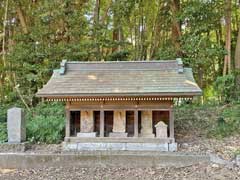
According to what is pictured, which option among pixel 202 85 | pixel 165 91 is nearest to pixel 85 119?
pixel 165 91

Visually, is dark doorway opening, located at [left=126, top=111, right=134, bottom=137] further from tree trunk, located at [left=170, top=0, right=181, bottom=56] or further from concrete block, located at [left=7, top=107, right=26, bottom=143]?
tree trunk, located at [left=170, top=0, right=181, bottom=56]

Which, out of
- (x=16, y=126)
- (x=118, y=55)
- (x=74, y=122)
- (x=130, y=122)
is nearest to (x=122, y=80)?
(x=130, y=122)

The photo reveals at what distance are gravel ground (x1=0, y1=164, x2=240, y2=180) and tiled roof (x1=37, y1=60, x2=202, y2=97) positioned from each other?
1.96 meters

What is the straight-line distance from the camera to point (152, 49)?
16688 millimetres

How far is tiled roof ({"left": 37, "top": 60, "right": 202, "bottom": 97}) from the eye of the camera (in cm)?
863

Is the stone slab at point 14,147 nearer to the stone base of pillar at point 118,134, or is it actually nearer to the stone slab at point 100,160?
the stone slab at point 100,160

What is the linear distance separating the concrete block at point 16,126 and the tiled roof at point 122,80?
46.8 inches

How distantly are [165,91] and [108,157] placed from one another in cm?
225

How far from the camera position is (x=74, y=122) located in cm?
1008

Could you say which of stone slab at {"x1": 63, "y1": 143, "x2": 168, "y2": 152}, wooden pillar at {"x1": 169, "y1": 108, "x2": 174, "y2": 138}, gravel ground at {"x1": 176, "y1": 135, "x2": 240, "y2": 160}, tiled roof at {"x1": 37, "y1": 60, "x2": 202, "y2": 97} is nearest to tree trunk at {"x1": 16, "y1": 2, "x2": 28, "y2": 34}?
tiled roof at {"x1": 37, "y1": 60, "x2": 202, "y2": 97}

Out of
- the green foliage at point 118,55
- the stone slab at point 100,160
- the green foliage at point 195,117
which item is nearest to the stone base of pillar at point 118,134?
the stone slab at point 100,160

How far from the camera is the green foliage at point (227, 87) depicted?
1346 centimetres

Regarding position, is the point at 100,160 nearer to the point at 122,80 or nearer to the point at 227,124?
the point at 122,80

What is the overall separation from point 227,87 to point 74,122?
6863 millimetres
